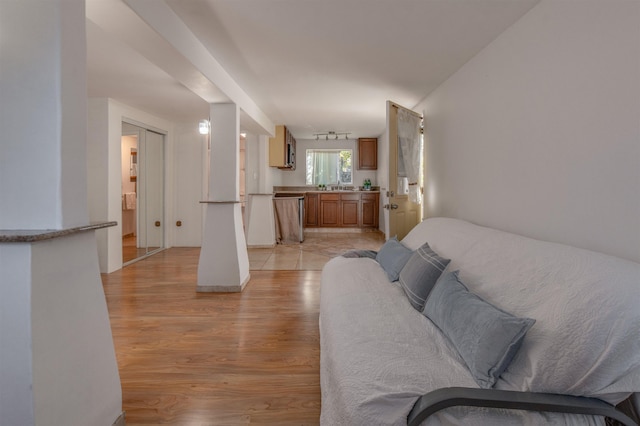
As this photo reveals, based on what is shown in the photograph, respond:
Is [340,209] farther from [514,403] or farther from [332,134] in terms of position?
[514,403]

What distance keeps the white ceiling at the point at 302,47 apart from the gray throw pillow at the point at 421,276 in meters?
1.57

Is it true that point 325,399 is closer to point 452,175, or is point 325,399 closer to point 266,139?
point 452,175

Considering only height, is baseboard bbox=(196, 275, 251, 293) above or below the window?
below

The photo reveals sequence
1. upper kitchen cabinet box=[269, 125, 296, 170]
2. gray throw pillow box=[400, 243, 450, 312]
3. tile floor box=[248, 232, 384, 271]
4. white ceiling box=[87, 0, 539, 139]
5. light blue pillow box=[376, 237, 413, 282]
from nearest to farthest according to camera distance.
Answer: gray throw pillow box=[400, 243, 450, 312] < white ceiling box=[87, 0, 539, 139] < light blue pillow box=[376, 237, 413, 282] < tile floor box=[248, 232, 384, 271] < upper kitchen cabinet box=[269, 125, 296, 170]

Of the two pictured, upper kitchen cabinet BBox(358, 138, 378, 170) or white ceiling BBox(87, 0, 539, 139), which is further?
upper kitchen cabinet BBox(358, 138, 378, 170)

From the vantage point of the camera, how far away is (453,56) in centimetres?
285

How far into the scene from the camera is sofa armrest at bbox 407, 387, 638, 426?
38.2 inches

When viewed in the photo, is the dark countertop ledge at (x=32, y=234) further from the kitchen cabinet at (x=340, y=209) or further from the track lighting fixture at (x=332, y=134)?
the kitchen cabinet at (x=340, y=209)

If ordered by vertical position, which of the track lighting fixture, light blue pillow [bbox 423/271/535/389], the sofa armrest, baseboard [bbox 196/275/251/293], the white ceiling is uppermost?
the track lighting fixture

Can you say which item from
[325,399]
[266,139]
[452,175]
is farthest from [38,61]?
[266,139]

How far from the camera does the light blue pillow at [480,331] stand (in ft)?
3.71

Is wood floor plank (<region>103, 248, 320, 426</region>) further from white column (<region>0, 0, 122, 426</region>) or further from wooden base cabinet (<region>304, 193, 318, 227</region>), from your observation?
wooden base cabinet (<region>304, 193, 318, 227</region>)

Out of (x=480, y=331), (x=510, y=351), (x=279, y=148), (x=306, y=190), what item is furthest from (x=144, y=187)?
(x=510, y=351)

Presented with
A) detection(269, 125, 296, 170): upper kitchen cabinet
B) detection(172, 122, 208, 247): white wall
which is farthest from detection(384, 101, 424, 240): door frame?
detection(172, 122, 208, 247): white wall
